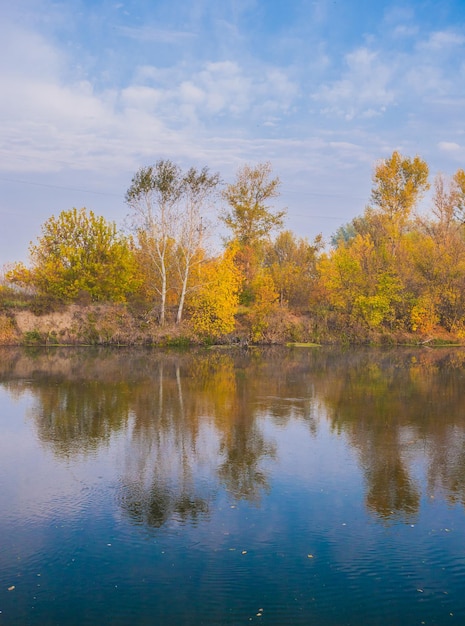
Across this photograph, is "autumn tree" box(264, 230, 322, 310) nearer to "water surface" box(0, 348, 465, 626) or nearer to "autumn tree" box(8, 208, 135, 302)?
"autumn tree" box(8, 208, 135, 302)

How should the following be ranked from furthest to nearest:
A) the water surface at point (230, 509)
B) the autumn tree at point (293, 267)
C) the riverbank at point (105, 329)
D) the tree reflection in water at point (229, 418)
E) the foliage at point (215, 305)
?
the autumn tree at point (293, 267) < the foliage at point (215, 305) < the riverbank at point (105, 329) < the tree reflection in water at point (229, 418) < the water surface at point (230, 509)

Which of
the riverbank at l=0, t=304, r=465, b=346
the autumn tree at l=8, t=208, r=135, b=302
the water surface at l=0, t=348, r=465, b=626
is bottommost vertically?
the water surface at l=0, t=348, r=465, b=626

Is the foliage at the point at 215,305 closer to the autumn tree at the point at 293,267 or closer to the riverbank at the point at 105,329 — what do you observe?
the riverbank at the point at 105,329

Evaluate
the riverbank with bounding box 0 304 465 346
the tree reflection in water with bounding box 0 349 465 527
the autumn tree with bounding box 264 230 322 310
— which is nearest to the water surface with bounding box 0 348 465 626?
the tree reflection in water with bounding box 0 349 465 527

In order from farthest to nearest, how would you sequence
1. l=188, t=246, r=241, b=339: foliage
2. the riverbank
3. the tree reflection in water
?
l=188, t=246, r=241, b=339: foliage < the riverbank < the tree reflection in water

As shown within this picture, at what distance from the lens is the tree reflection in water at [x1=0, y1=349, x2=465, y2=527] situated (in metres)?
10.0

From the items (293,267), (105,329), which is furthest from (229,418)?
(293,267)

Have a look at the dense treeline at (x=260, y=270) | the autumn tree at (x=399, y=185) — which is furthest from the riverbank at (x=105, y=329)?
the autumn tree at (x=399, y=185)

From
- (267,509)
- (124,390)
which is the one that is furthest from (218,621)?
(124,390)

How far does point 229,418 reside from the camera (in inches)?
615

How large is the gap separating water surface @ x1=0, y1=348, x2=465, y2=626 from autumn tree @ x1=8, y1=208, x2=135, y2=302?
1963 centimetres

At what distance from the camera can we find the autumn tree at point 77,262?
37625 mm

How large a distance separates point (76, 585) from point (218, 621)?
68.9 inches

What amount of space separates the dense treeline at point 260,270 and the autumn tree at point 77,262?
0.22 ft
